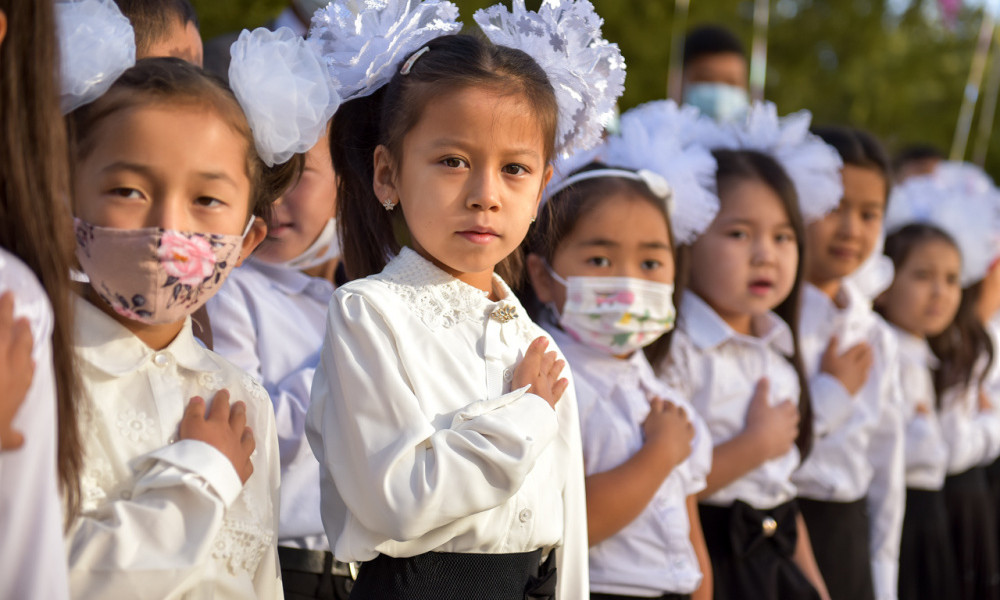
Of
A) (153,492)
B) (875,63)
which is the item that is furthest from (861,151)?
(875,63)

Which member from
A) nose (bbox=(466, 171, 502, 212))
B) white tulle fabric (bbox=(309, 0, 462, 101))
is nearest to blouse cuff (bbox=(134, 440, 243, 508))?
nose (bbox=(466, 171, 502, 212))

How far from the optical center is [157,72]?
232 centimetres

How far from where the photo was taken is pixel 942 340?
603cm

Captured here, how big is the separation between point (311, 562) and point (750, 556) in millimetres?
1725

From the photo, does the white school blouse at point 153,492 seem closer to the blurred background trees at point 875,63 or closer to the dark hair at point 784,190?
the dark hair at point 784,190

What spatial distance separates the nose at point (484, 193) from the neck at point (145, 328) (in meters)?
0.73

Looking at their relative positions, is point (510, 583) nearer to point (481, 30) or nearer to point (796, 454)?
point (481, 30)

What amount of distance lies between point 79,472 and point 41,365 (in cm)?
28

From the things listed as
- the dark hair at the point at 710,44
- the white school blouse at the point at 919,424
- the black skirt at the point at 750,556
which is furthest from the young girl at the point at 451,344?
the dark hair at the point at 710,44

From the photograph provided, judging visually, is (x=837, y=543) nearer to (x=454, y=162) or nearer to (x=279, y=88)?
(x=454, y=162)

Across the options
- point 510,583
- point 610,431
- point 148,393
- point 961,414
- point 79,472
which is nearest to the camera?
point 79,472

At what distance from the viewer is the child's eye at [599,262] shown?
11.6 feet

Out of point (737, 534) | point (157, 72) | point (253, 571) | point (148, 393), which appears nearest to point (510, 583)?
point (253, 571)

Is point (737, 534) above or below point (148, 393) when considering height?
below
